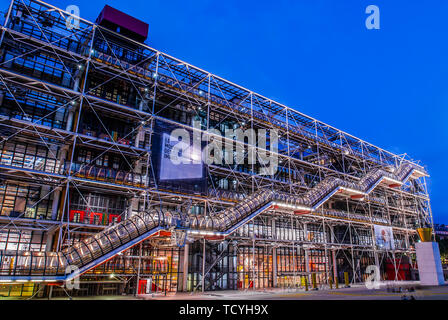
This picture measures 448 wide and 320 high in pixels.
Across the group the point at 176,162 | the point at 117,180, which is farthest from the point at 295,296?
the point at 117,180

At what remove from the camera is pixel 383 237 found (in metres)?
30.0

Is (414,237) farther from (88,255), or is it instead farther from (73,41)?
(73,41)

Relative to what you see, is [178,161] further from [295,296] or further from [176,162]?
[295,296]

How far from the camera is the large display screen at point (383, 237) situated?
29375 mm

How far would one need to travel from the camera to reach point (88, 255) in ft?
43.7

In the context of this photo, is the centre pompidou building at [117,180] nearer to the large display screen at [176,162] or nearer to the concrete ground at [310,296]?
the large display screen at [176,162]

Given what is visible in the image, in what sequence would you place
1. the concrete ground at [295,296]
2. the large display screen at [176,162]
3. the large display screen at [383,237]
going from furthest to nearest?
the large display screen at [383,237] → the large display screen at [176,162] → the concrete ground at [295,296]

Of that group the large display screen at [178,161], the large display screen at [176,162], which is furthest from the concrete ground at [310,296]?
the large display screen at [178,161]

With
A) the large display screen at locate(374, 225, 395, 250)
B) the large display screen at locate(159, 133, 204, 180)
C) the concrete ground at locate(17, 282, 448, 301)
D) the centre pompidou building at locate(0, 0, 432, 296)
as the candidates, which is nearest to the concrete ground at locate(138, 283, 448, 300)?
the concrete ground at locate(17, 282, 448, 301)

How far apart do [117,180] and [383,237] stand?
25460mm

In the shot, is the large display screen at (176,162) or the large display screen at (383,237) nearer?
the large display screen at (176,162)

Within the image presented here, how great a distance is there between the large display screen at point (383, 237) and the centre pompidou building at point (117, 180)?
398 centimetres

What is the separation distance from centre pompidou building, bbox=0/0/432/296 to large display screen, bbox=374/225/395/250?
3982 millimetres
